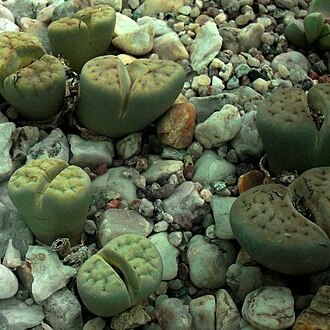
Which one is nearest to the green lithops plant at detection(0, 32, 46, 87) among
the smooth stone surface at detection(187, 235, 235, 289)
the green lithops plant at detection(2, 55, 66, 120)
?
the green lithops plant at detection(2, 55, 66, 120)

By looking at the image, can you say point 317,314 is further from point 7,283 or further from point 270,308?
point 7,283

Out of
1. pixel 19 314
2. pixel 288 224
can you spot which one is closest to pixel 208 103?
pixel 288 224

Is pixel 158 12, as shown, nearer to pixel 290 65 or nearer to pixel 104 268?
pixel 290 65

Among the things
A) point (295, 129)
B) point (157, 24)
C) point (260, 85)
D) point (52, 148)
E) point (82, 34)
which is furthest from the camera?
point (157, 24)

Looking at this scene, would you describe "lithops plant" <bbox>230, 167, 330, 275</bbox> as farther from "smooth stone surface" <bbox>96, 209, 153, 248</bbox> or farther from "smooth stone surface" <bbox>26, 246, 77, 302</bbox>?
"smooth stone surface" <bbox>26, 246, 77, 302</bbox>

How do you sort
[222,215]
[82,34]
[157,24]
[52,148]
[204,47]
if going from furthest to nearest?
[157,24]
[204,47]
[82,34]
[52,148]
[222,215]

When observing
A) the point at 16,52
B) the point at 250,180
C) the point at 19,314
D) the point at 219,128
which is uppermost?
the point at 16,52
